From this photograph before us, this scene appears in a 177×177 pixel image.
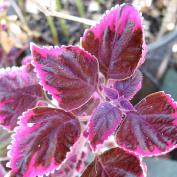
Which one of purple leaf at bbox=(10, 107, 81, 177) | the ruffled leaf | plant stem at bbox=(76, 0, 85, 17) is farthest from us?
plant stem at bbox=(76, 0, 85, 17)

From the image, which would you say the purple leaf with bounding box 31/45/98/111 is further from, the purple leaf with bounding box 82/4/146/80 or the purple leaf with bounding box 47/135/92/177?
the purple leaf with bounding box 47/135/92/177

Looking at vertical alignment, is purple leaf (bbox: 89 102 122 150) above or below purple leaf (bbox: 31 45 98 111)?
below

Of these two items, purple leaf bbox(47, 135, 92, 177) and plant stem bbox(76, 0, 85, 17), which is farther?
plant stem bbox(76, 0, 85, 17)

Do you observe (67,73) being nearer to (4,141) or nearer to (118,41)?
(118,41)

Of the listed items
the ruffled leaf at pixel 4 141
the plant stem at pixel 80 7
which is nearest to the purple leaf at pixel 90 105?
the ruffled leaf at pixel 4 141

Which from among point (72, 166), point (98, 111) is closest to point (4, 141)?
point (72, 166)

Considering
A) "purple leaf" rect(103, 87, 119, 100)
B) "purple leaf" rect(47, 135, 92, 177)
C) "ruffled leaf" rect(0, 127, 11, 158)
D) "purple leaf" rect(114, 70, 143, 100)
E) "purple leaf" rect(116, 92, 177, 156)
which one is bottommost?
"purple leaf" rect(47, 135, 92, 177)

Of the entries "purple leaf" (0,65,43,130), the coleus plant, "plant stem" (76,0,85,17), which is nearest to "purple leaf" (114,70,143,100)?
the coleus plant
